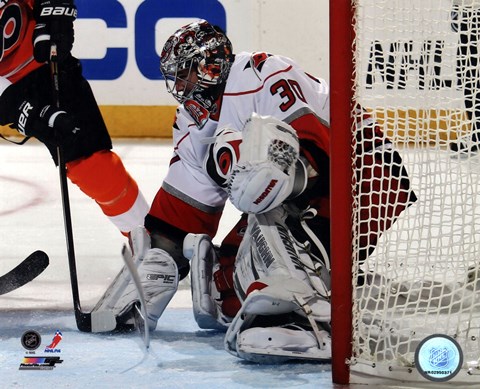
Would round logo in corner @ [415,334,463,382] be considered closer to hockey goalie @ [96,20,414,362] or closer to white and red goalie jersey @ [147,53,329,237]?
hockey goalie @ [96,20,414,362]

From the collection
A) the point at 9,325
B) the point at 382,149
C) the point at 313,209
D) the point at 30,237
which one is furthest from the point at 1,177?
the point at 382,149

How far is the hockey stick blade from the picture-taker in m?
2.44

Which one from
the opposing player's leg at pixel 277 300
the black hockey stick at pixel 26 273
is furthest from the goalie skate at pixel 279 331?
the black hockey stick at pixel 26 273

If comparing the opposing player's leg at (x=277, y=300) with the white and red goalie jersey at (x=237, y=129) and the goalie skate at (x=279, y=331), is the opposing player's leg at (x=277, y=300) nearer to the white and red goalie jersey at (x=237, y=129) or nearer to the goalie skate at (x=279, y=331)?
the goalie skate at (x=279, y=331)

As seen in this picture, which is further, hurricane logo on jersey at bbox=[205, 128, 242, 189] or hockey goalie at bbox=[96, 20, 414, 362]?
hurricane logo on jersey at bbox=[205, 128, 242, 189]

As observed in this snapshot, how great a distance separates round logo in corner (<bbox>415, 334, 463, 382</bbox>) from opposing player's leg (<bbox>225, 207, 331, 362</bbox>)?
0.25 metres

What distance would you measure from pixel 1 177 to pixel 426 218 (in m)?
3.53

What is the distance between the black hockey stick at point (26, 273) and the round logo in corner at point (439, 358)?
128cm

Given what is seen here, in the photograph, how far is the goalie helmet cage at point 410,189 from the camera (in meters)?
2.27

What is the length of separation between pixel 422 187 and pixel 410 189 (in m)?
0.09

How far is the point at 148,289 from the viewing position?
286 centimetres

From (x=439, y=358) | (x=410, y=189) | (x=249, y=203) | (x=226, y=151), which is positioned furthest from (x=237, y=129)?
(x=439, y=358)

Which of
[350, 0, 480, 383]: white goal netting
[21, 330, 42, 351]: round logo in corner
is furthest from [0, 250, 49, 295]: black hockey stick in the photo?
[350, 0, 480, 383]: white goal netting

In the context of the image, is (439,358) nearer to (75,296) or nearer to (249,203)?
(249,203)
